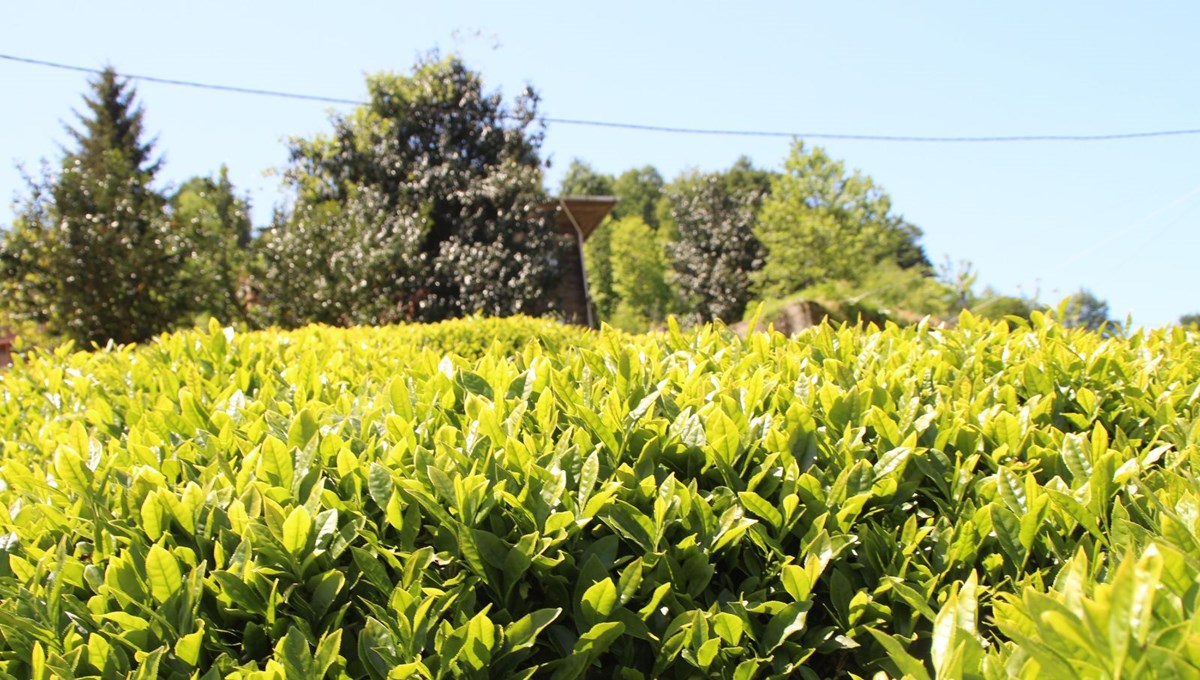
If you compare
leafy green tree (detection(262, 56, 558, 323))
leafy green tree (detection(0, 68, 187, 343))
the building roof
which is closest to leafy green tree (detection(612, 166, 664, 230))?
the building roof

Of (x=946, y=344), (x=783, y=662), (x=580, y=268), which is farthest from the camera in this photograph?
(x=580, y=268)

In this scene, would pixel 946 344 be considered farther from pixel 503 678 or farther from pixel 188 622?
Answer: pixel 188 622

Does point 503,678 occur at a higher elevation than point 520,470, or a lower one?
lower

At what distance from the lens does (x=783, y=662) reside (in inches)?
72.6

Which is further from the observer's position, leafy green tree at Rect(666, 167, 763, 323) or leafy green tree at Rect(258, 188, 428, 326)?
leafy green tree at Rect(666, 167, 763, 323)

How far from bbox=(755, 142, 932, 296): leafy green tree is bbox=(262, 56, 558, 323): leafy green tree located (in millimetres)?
18096

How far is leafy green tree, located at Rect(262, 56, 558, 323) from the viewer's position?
19.9 metres

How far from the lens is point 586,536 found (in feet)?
6.56

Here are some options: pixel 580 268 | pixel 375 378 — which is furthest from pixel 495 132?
pixel 375 378

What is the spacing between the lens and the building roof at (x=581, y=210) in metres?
22.6

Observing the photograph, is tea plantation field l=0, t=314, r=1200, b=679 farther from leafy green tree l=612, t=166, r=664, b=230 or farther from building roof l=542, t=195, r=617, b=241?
leafy green tree l=612, t=166, r=664, b=230

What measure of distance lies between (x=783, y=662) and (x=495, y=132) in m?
21.3

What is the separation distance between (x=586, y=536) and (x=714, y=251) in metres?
46.5

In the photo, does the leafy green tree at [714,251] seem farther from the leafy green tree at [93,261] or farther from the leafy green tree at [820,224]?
the leafy green tree at [93,261]
